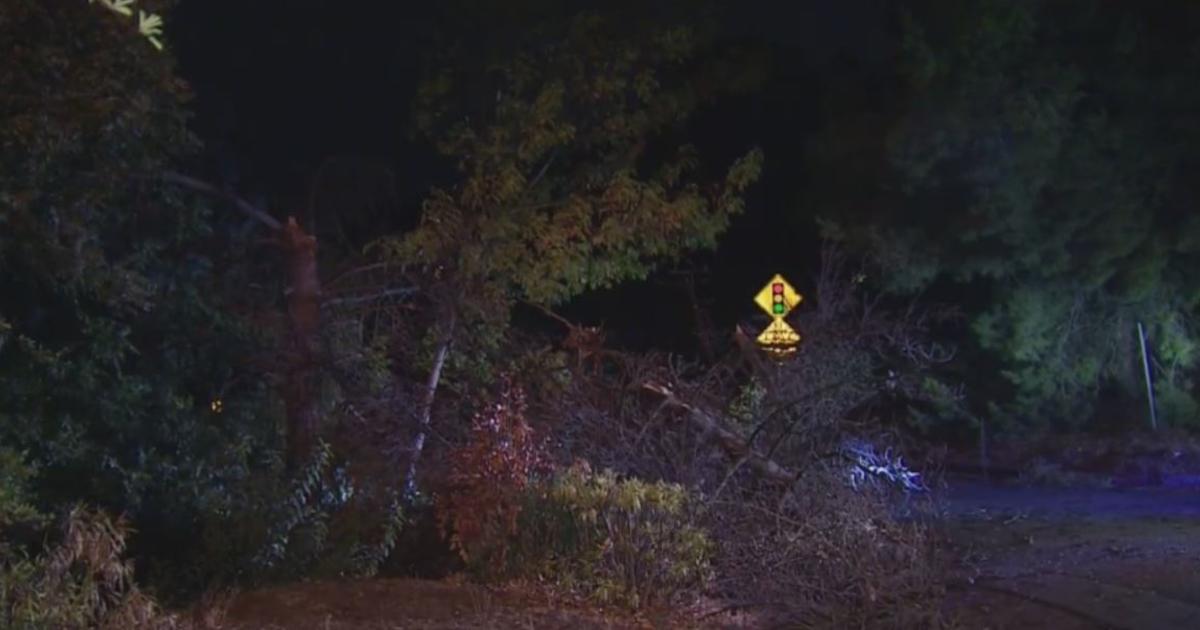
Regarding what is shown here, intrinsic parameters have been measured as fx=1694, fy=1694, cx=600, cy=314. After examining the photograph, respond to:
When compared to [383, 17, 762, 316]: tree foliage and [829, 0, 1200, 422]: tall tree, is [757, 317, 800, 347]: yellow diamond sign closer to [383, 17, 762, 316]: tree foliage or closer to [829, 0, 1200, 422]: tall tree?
[383, 17, 762, 316]: tree foliage

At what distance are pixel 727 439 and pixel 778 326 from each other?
194 inches

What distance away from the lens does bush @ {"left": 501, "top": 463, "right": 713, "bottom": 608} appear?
455 inches

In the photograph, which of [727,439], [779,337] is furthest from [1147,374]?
[727,439]

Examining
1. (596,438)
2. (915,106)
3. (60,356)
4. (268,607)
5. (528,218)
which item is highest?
(915,106)

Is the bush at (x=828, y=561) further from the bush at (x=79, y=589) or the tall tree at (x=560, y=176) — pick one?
the tall tree at (x=560, y=176)

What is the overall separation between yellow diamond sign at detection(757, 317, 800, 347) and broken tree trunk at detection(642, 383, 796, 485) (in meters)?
3.13

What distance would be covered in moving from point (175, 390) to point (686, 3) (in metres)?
8.91

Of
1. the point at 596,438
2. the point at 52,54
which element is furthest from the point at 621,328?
the point at 52,54

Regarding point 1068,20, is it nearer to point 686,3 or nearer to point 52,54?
point 686,3

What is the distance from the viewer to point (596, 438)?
44.9 feet

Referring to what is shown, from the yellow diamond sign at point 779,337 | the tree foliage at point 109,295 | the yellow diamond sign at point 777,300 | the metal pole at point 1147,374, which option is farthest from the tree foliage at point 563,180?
the metal pole at point 1147,374

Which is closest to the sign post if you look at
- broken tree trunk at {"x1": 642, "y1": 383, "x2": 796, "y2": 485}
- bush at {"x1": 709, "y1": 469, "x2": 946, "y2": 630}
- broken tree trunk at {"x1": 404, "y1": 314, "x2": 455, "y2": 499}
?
broken tree trunk at {"x1": 642, "y1": 383, "x2": 796, "y2": 485}

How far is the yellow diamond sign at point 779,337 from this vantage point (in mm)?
16766

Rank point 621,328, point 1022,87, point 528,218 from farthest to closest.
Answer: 1. point 621,328
2. point 1022,87
3. point 528,218
